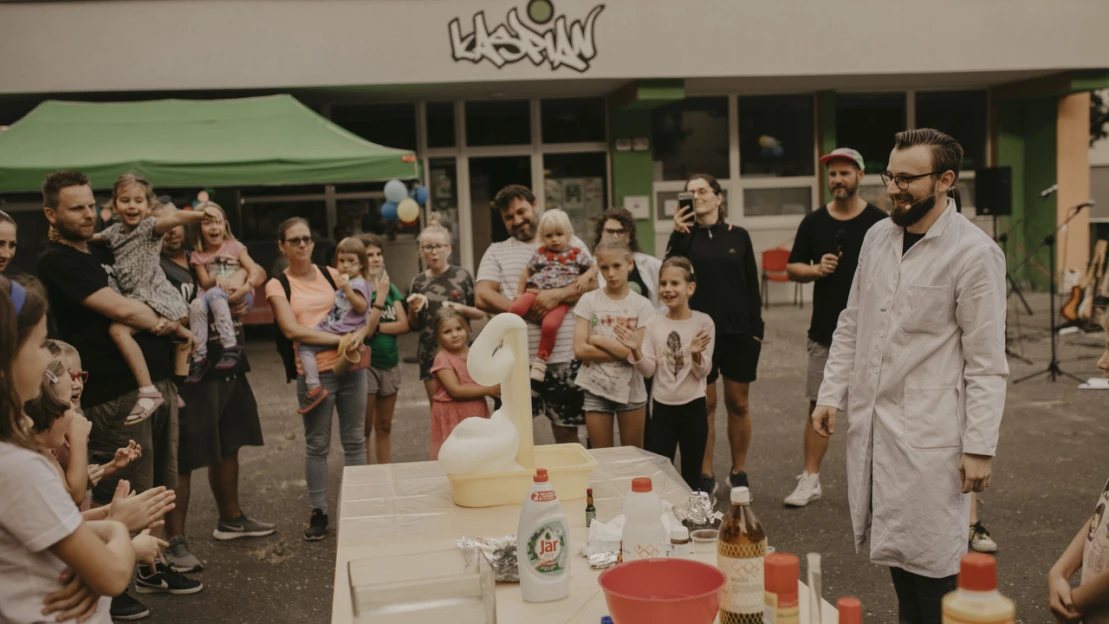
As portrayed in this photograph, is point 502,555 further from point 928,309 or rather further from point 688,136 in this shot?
point 688,136

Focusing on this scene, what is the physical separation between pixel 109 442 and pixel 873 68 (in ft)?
41.4

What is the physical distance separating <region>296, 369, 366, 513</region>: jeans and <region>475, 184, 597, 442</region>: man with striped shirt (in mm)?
843

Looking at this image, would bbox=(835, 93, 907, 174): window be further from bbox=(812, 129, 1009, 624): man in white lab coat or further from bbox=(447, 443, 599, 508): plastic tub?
bbox=(447, 443, 599, 508): plastic tub

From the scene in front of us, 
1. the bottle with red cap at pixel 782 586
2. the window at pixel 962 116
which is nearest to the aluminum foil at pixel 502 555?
the bottle with red cap at pixel 782 586

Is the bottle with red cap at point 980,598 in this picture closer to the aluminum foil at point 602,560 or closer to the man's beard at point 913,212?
the aluminum foil at point 602,560

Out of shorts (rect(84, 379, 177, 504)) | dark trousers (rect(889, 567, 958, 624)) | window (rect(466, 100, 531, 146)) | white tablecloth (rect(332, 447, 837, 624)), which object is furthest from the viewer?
window (rect(466, 100, 531, 146))

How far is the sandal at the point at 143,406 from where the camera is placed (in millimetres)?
4207

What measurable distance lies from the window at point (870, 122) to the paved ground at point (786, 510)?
7134mm

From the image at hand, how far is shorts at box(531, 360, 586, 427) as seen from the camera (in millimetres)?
5117

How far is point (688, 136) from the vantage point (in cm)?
1554

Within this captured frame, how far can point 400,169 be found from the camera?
34.0ft

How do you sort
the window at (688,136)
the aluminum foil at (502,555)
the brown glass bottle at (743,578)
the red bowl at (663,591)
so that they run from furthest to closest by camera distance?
the window at (688,136)
the aluminum foil at (502,555)
the brown glass bottle at (743,578)
the red bowl at (663,591)

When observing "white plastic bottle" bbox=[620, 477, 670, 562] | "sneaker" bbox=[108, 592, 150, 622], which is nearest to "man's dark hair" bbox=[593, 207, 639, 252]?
"sneaker" bbox=[108, 592, 150, 622]

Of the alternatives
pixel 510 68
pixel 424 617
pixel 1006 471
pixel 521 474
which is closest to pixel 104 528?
pixel 424 617
